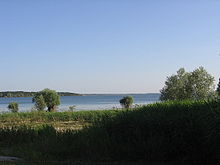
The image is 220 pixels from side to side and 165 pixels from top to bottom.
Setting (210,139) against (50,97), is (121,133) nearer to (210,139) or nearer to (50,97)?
(210,139)

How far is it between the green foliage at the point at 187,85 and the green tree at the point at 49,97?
55.4 ft

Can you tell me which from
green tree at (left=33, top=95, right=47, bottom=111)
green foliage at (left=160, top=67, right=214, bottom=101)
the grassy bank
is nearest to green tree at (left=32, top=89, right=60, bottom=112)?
green tree at (left=33, top=95, right=47, bottom=111)

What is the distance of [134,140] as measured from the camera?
10930mm

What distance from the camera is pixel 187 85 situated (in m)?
36.3

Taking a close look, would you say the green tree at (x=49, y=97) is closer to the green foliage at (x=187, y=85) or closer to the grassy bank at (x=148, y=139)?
the green foliage at (x=187, y=85)

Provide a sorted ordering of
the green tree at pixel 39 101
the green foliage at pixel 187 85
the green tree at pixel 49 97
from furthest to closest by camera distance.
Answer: the green tree at pixel 49 97 < the green tree at pixel 39 101 < the green foliage at pixel 187 85

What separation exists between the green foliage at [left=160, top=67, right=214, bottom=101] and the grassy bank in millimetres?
23211

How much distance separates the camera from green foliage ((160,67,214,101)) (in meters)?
35.7

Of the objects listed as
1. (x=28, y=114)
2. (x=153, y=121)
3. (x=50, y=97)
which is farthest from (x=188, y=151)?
(x=50, y=97)

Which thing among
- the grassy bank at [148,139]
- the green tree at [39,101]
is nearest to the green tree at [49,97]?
the green tree at [39,101]

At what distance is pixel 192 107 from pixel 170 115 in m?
0.76

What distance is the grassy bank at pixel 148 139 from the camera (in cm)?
952

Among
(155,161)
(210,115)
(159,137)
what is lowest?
(155,161)

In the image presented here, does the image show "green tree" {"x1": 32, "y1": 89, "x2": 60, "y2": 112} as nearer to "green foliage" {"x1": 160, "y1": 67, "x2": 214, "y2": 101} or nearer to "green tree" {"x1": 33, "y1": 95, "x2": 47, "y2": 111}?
"green tree" {"x1": 33, "y1": 95, "x2": 47, "y2": 111}
